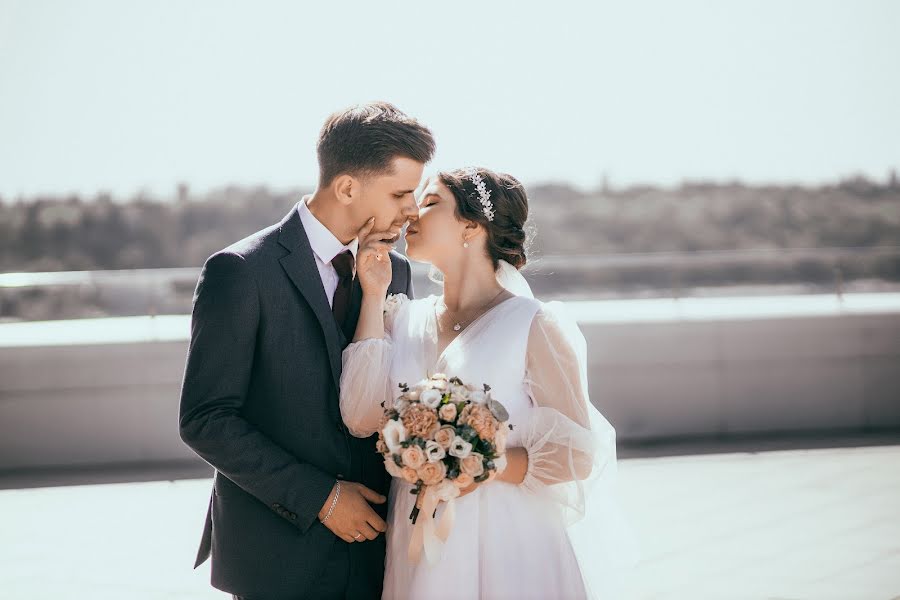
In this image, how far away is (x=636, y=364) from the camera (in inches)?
322

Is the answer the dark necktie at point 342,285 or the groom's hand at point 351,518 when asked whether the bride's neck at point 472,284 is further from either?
the groom's hand at point 351,518

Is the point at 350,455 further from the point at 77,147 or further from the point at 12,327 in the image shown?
the point at 77,147

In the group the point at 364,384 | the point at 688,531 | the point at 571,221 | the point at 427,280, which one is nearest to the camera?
the point at 364,384

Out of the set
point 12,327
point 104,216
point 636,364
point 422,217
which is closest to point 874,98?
point 636,364

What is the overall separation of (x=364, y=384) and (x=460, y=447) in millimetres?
471

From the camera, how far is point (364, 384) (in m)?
2.89

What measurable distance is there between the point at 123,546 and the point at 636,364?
15.0 ft

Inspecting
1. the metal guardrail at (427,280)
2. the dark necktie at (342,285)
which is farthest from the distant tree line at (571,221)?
the dark necktie at (342,285)

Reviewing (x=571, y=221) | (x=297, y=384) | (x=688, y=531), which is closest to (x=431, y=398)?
(x=297, y=384)

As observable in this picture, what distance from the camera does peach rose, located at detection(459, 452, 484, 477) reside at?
2.57m

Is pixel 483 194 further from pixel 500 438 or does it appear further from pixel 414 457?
pixel 414 457

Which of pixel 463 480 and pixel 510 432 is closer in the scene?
pixel 463 480

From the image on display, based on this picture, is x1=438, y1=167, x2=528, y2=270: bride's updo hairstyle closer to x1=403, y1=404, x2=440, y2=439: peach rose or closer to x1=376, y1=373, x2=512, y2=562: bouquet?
x1=376, y1=373, x2=512, y2=562: bouquet

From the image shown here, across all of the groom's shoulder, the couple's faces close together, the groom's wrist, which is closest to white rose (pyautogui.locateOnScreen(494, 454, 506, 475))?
the groom's wrist
